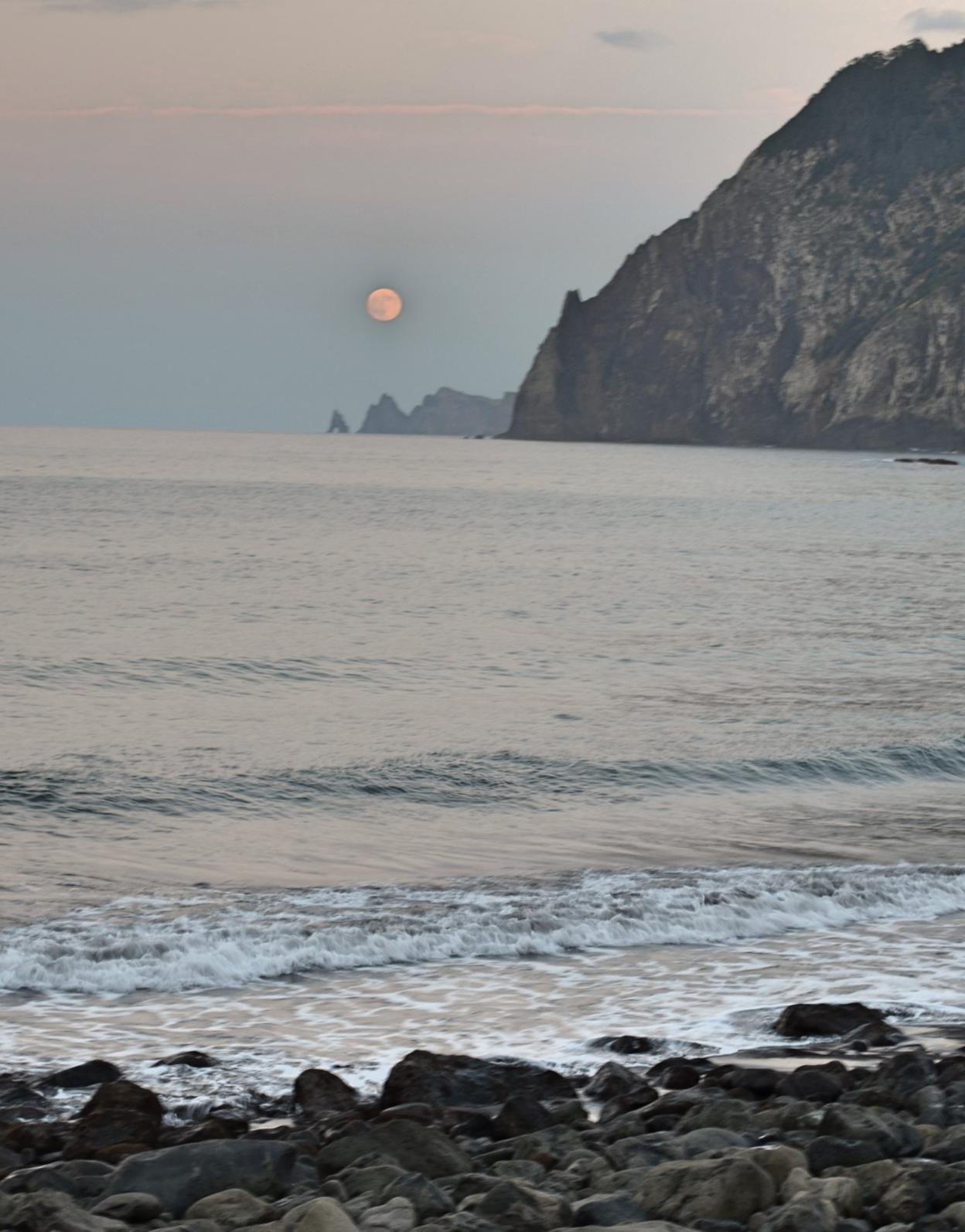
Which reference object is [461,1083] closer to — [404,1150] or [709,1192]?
[404,1150]

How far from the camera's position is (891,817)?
17.0 metres

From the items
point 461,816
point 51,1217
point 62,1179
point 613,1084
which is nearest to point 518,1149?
point 613,1084

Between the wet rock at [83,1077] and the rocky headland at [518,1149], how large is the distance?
0.03ft

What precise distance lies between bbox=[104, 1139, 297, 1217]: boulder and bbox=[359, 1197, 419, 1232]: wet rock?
0.69m

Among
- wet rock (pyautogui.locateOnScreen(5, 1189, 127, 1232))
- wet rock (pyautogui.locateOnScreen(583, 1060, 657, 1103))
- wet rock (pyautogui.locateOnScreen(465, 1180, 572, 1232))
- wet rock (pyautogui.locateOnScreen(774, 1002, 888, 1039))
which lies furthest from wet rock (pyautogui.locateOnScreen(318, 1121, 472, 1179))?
wet rock (pyautogui.locateOnScreen(774, 1002, 888, 1039))

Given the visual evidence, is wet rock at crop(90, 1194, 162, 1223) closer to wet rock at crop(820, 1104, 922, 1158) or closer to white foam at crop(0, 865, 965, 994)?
wet rock at crop(820, 1104, 922, 1158)

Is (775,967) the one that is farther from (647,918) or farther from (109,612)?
(109,612)

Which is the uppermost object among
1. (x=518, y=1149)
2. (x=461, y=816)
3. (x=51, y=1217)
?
(x=51, y=1217)

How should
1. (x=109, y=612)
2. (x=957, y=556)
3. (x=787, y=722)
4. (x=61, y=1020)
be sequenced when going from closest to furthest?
(x=61, y=1020) < (x=787, y=722) < (x=109, y=612) < (x=957, y=556)

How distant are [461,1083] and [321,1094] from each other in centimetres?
80

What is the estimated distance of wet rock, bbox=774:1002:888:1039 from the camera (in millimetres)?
10016

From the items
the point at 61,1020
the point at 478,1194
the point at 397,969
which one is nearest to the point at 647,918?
the point at 397,969

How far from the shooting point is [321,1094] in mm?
8562

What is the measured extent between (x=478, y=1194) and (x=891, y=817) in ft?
36.3
